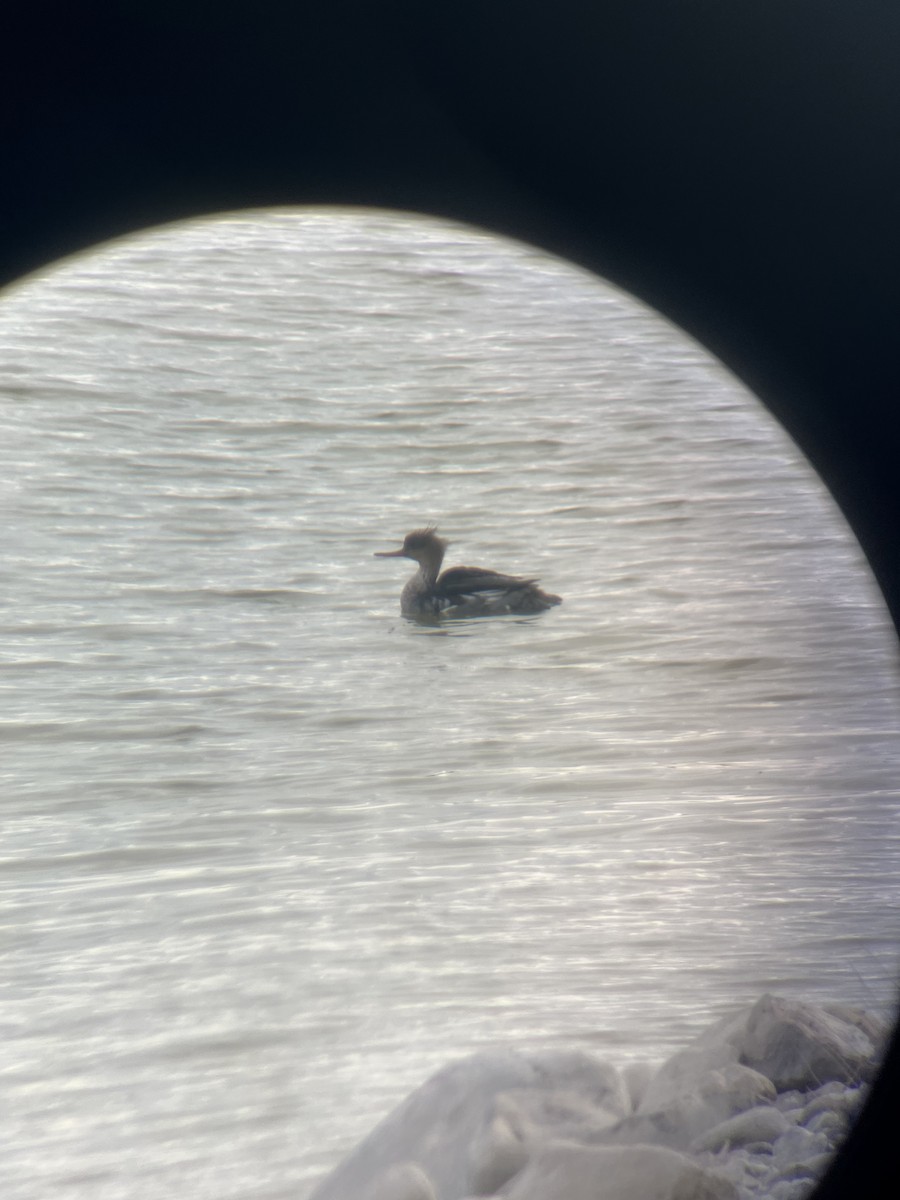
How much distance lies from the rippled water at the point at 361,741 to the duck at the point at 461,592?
0.22 feet

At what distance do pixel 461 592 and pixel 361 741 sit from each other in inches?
35.2

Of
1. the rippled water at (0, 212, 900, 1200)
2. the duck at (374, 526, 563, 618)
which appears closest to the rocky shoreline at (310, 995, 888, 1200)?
the rippled water at (0, 212, 900, 1200)

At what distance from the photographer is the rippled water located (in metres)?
1.95

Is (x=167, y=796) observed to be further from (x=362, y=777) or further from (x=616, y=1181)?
(x=616, y=1181)

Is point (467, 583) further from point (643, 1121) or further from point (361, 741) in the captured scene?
point (643, 1121)

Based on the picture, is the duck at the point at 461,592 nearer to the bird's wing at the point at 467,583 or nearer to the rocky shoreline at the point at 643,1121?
the bird's wing at the point at 467,583

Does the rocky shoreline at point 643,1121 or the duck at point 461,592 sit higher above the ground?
the duck at point 461,592

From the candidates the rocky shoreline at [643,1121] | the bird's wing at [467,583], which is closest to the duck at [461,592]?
the bird's wing at [467,583]

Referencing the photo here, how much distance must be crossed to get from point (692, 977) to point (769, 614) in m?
1.89

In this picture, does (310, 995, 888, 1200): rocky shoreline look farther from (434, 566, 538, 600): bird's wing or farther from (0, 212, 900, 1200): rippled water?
(434, 566, 538, 600): bird's wing

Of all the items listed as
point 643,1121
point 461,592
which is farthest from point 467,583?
point 643,1121

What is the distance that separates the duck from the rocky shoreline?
247cm

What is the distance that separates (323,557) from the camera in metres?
4.29

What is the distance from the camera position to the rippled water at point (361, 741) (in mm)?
1950
